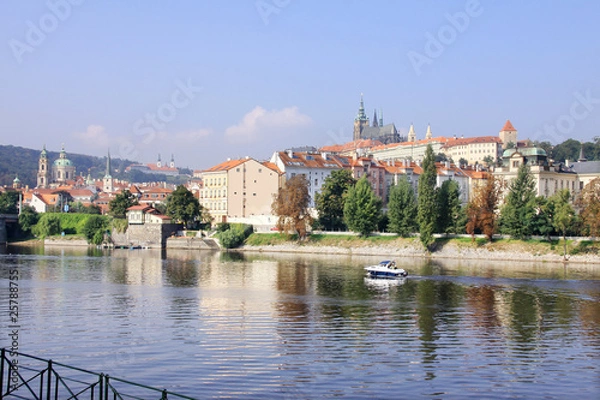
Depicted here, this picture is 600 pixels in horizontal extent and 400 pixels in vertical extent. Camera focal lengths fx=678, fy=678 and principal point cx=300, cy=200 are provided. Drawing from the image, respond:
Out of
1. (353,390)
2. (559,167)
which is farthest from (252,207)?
(353,390)

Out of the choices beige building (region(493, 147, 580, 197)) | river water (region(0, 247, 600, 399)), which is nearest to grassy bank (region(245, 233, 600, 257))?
river water (region(0, 247, 600, 399))

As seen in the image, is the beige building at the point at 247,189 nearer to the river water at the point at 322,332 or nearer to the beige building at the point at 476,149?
the river water at the point at 322,332

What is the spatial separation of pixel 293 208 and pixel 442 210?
17.7 metres

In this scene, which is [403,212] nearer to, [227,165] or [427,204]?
[427,204]

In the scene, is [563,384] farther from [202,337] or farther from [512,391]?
[202,337]

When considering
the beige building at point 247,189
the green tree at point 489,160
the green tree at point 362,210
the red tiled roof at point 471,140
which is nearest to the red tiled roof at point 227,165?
the beige building at point 247,189

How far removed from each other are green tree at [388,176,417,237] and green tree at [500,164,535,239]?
31.4ft

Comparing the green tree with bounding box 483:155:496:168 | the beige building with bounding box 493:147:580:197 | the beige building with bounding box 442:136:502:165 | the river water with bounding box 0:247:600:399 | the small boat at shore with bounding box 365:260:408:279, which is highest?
the beige building with bounding box 442:136:502:165

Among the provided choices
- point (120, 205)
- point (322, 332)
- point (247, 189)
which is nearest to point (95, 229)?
point (120, 205)

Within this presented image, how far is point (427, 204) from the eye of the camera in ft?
232

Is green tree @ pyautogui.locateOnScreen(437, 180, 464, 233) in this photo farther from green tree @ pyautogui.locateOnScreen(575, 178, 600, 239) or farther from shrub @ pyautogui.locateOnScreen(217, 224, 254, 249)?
shrub @ pyautogui.locateOnScreen(217, 224, 254, 249)

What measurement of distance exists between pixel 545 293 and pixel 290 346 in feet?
73.7

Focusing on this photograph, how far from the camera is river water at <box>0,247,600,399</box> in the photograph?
68.9 ft

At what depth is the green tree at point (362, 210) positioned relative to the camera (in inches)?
3054
